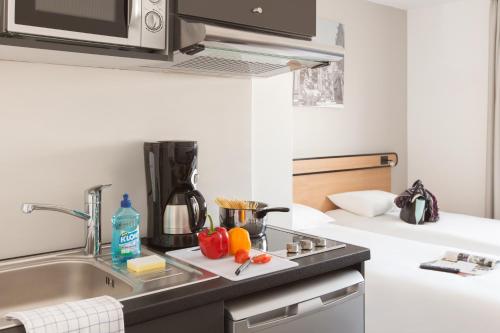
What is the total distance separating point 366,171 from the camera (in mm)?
4637

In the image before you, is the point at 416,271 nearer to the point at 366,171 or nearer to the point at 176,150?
the point at 176,150

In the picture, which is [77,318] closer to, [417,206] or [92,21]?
[92,21]

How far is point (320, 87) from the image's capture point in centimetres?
424

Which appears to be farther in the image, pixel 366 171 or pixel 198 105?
pixel 366 171

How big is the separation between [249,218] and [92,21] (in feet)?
2.88

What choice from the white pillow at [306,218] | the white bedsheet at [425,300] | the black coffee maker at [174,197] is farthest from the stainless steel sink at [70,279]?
the white pillow at [306,218]

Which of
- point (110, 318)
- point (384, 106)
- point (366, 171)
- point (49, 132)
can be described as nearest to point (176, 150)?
point (49, 132)

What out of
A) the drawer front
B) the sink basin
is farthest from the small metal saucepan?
the drawer front

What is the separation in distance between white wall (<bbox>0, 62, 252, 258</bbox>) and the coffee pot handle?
0.26 m

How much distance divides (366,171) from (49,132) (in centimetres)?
346

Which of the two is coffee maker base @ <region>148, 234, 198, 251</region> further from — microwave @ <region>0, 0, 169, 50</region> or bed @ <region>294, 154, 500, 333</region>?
bed @ <region>294, 154, 500, 333</region>

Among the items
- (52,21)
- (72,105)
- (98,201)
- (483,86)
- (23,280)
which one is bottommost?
(23,280)

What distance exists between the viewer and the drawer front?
61.6 inches

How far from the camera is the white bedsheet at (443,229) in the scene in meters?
3.21
